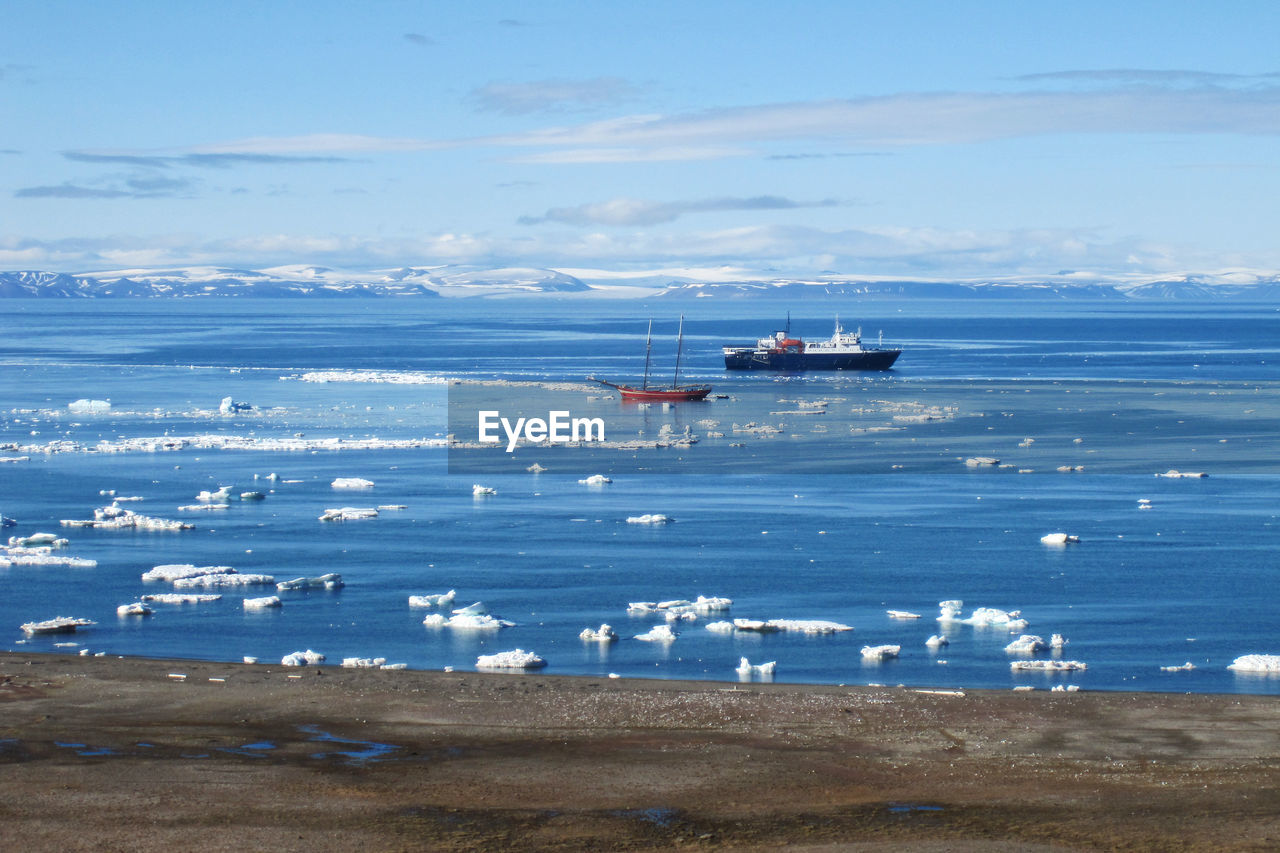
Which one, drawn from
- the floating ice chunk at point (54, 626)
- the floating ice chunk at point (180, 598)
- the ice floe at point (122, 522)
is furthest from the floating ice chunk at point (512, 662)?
the ice floe at point (122, 522)

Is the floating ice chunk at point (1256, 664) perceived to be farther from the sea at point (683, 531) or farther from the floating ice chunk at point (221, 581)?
the floating ice chunk at point (221, 581)

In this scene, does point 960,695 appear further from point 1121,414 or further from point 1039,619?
point 1121,414

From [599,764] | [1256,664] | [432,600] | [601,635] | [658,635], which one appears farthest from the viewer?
[432,600]

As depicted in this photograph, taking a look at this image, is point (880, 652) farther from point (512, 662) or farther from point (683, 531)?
point (683, 531)

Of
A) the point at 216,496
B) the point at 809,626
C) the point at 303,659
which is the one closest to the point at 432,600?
the point at 303,659

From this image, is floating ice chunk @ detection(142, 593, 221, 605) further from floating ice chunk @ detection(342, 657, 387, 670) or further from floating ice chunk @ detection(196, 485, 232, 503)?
floating ice chunk @ detection(196, 485, 232, 503)

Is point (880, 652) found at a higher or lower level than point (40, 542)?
lower

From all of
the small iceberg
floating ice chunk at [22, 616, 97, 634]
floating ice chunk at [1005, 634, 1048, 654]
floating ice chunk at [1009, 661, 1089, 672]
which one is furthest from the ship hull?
floating ice chunk at [22, 616, 97, 634]
